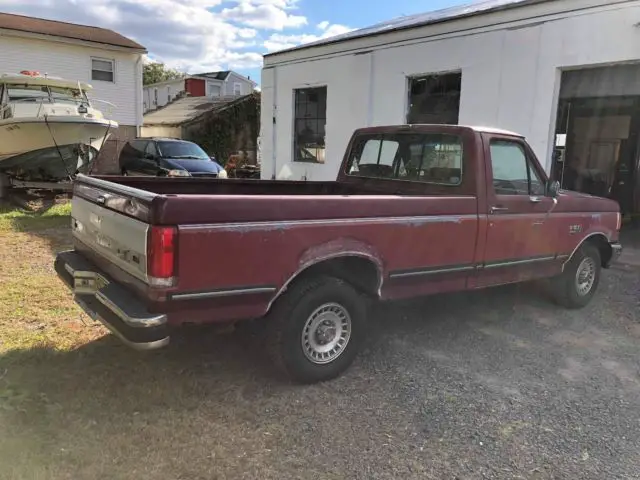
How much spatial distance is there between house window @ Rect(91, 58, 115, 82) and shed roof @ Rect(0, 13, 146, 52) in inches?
32.7

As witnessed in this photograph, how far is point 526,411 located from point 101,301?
9.57ft

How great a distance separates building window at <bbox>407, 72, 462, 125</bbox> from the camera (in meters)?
10.4

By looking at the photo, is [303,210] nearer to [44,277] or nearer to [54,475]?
[54,475]

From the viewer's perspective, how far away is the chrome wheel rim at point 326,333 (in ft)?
12.3

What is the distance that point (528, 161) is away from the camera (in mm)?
5109

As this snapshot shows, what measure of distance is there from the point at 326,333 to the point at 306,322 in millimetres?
269

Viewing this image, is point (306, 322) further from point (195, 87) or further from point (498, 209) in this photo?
point (195, 87)

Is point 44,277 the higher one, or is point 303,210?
point 303,210

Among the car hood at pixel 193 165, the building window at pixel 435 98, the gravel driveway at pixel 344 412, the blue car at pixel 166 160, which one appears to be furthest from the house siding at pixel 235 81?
the gravel driveway at pixel 344 412

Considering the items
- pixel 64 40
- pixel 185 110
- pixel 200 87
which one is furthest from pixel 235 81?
pixel 64 40

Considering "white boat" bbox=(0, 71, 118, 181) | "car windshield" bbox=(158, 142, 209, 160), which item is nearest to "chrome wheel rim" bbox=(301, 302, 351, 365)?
"white boat" bbox=(0, 71, 118, 181)

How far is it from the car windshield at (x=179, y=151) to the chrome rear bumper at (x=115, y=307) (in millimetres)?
11948

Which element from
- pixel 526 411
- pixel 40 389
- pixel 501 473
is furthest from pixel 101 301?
pixel 526 411

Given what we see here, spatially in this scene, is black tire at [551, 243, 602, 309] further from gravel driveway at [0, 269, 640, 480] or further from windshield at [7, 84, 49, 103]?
windshield at [7, 84, 49, 103]
